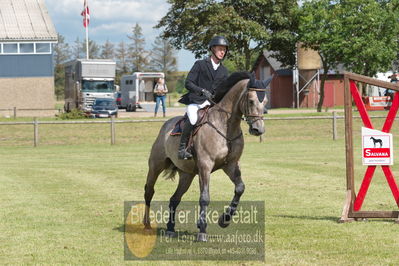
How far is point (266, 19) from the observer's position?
190 feet

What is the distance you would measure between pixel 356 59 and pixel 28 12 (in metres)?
29.2

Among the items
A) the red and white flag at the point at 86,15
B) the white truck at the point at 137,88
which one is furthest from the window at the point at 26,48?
the white truck at the point at 137,88

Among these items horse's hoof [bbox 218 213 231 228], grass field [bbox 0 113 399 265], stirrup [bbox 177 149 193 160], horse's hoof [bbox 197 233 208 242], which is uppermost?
stirrup [bbox 177 149 193 160]

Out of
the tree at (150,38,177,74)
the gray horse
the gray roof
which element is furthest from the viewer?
the tree at (150,38,177,74)

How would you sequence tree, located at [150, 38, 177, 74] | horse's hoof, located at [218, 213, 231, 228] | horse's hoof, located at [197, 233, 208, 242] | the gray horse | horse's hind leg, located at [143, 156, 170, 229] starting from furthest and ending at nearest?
1. tree, located at [150, 38, 177, 74]
2. horse's hind leg, located at [143, 156, 170, 229]
3. horse's hoof, located at [218, 213, 231, 228]
4. horse's hoof, located at [197, 233, 208, 242]
5. the gray horse

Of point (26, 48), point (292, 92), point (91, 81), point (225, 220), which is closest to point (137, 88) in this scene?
point (26, 48)

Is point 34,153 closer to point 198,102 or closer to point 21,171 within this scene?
point 21,171

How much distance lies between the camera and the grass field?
31.2ft

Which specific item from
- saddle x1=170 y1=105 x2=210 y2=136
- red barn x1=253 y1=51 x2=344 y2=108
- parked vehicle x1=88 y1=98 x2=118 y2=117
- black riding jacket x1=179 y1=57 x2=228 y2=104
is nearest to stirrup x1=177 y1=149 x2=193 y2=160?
saddle x1=170 y1=105 x2=210 y2=136

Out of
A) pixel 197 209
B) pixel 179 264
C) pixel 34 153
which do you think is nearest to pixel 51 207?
pixel 197 209

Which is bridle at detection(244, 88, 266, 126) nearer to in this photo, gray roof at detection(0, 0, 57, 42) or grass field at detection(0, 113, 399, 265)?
grass field at detection(0, 113, 399, 265)

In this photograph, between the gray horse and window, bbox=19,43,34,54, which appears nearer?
the gray horse

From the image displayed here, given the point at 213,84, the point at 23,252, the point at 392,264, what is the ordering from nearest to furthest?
the point at 392,264 < the point at 23,252 < the point at 213,84

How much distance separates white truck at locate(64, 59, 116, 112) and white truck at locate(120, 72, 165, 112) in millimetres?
12424
